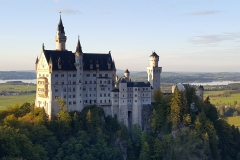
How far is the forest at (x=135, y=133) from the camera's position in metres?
70.8

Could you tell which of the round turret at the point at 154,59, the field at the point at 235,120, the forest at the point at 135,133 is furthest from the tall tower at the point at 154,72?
the field at the point at 235,120

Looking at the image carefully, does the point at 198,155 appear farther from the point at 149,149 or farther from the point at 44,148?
the point at 44,148

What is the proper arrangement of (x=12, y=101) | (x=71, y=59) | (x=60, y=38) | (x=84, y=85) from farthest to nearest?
(x=12, y=101) < (x=60, y=38) < (x=84, y=85) < (x=71, y=59)

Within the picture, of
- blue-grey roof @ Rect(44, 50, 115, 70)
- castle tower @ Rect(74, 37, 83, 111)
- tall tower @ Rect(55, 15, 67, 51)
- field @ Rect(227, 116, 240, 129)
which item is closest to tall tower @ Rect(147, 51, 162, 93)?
blue-grey roof @ Rect(44, 50, 115, 70)

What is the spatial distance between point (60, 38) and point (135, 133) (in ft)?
95.7

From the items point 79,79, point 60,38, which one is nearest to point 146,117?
point 79,79

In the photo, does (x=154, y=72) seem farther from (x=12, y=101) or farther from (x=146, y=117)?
(x=12, y=101)

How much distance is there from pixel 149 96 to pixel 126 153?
1493cm

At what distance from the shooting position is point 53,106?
250 feet

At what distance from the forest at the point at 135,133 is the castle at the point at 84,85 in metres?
2.01

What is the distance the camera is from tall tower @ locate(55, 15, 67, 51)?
84.4 meters

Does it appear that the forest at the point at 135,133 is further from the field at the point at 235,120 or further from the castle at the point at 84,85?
the field at the point at 235,120

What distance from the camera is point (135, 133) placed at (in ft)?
261

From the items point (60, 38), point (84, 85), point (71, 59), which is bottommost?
point (84, 85)
